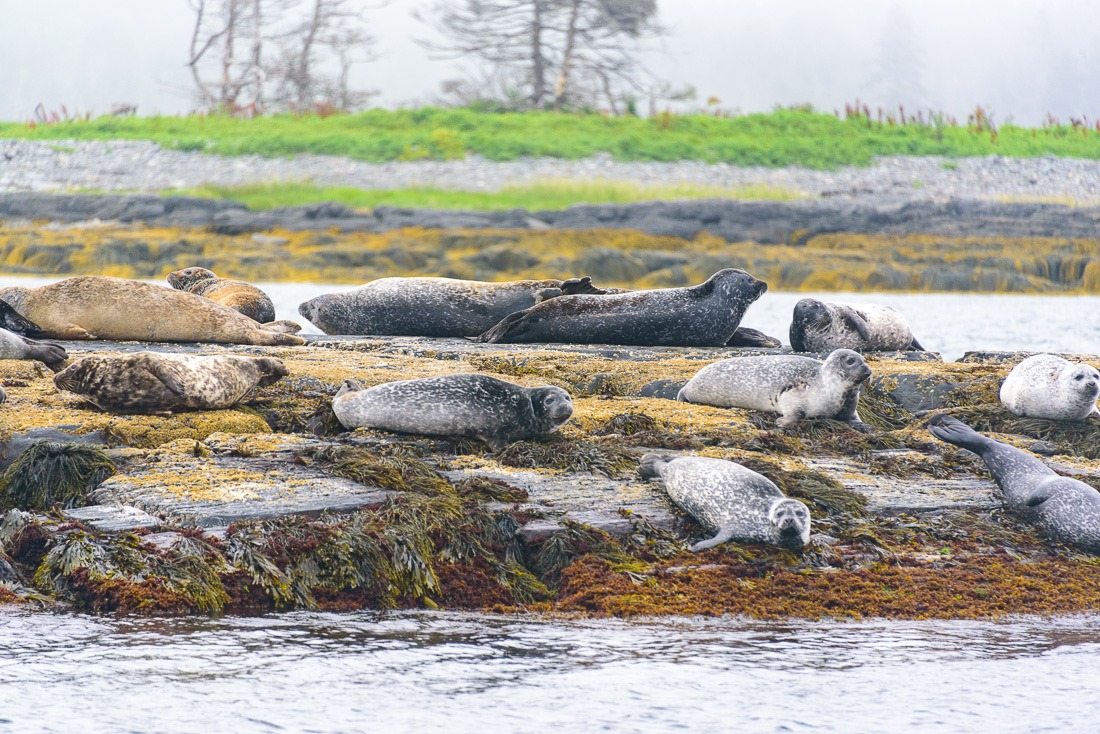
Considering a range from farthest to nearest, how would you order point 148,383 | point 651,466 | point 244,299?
point 244,299
point 148,383
point 651,466

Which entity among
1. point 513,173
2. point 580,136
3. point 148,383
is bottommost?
point 148,383

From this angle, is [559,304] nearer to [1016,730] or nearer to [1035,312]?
[1016,730]

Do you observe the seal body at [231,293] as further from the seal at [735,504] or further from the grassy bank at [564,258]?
the grassy bank at [564,258]

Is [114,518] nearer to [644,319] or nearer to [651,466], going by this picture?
[651,466]

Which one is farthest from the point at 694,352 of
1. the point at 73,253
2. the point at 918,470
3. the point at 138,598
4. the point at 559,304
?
the point at 73,253

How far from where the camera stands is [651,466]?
19.3ft

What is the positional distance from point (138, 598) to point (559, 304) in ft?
17.2

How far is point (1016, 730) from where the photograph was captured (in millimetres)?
3834

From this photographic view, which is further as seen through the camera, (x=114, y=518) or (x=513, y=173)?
(x=513, y=173)

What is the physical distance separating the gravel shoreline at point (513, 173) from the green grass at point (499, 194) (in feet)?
1.28

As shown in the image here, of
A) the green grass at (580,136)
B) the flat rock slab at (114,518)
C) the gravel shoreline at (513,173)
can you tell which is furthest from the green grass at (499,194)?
the flat rock slab at (114,518)

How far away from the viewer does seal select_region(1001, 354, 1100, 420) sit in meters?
7.20

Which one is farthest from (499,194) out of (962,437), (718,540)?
(718,540)

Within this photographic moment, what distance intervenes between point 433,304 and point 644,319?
1738mm
